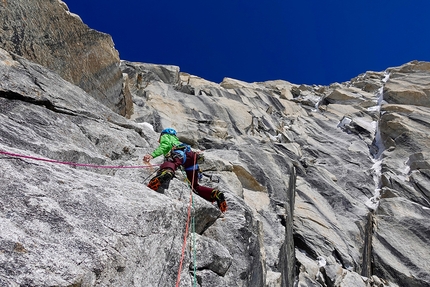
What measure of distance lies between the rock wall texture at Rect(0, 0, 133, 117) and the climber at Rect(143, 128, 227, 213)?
707cm


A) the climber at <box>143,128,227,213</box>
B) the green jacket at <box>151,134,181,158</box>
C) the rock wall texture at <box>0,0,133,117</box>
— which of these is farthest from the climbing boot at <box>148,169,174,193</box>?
the rock wall texture at <box>0,0,133,117</box>

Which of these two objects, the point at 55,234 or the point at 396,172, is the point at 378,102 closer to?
the point at 396,172

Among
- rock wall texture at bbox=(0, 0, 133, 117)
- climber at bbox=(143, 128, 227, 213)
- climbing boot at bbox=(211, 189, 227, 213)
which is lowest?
climbing boot at bbox=(211, 189, 227, 213)

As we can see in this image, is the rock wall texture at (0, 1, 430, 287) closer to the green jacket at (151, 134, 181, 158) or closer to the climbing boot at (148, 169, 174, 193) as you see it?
the climbing boot at (148, 169, 174, 193)

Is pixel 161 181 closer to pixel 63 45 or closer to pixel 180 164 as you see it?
pixel 180 164

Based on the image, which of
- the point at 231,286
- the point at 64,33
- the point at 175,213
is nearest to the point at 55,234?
the point at 175,213

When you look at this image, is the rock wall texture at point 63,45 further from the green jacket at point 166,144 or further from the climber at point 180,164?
the climber at point 180,164

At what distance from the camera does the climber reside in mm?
7980

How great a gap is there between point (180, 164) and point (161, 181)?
1255 mm

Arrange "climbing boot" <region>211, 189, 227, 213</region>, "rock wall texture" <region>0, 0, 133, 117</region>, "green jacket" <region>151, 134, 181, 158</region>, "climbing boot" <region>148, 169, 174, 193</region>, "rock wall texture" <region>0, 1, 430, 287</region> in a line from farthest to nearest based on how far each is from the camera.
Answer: "rock wall texture" <region>0, 0, 133, 117</region>, "green jacket" <region>151, 134, 181, 158</region>, "climbing boot" <region>211, 189, 227, 213</region>, "climbing boot" <region>148, 169, 174, 193</region>, "rock wall texture" <region>0, 1, 430, 287</region>

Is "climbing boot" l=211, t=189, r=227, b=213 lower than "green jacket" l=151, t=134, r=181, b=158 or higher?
lower

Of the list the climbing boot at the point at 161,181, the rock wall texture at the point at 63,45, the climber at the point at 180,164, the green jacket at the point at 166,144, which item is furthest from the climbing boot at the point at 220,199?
the rock wall texture at the point at 63,45

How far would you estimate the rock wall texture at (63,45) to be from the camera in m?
11.9

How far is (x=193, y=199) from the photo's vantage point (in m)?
8.05
